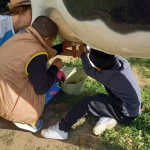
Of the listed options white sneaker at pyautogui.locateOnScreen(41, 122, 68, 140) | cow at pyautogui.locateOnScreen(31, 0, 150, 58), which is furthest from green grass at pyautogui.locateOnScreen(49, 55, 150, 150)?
cow at pyautogui.locateOnScreen(31, 0, 150, 58)

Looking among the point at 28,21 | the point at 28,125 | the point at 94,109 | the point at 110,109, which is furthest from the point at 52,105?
the point at 28,21

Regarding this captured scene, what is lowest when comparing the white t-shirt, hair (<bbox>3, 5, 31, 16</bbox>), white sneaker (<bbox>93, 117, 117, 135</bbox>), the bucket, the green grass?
the green grass

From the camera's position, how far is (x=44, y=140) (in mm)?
2029

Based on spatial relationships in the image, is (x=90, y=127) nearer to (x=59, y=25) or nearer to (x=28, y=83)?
(x=28, y=83)

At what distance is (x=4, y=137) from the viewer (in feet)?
6.85

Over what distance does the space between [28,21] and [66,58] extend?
53.9 inches

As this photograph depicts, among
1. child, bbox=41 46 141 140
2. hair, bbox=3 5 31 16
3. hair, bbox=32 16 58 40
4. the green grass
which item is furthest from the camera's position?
the green grass

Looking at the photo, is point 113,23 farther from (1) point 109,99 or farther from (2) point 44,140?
(2) point 44,140

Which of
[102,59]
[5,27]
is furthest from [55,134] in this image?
[5,27]

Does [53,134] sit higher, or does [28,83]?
[28,83]

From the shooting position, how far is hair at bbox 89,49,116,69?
1572mm

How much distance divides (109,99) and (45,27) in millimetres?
930

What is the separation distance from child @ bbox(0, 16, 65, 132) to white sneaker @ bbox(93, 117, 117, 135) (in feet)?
1.89

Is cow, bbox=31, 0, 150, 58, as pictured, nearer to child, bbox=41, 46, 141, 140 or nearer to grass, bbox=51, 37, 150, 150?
child, bbox=41, 46, 141, 140
